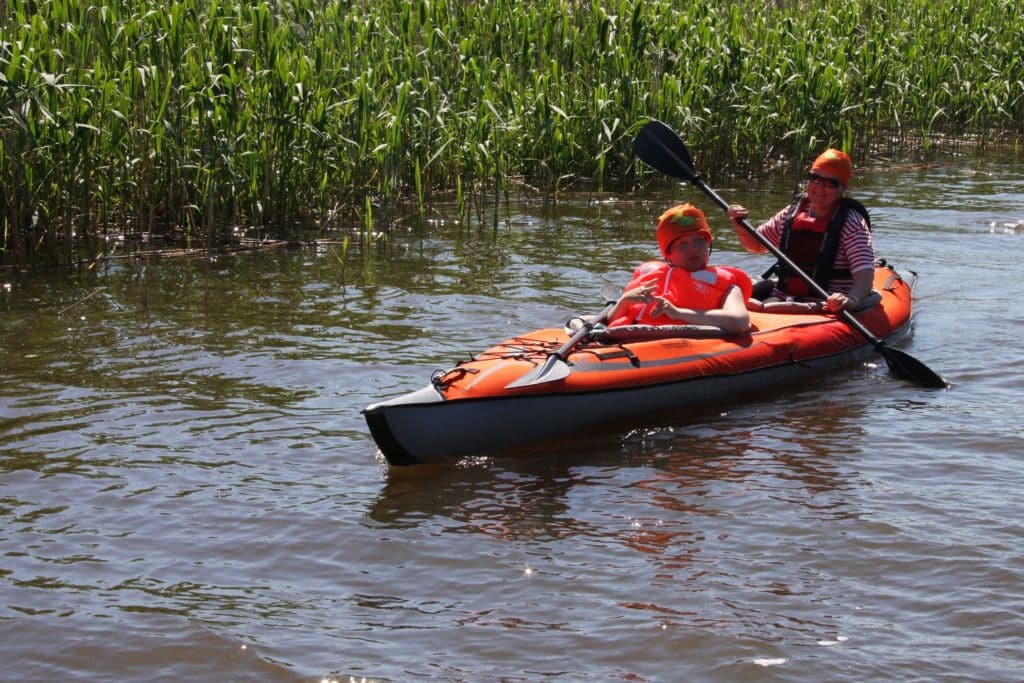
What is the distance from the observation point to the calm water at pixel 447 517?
3674 mm

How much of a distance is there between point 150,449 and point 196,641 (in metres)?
1.75

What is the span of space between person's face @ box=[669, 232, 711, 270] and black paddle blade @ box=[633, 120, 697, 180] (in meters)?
1.63

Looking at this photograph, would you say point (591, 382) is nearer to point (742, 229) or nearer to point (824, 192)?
point (742, 229)

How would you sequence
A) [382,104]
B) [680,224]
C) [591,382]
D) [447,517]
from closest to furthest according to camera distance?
[447,517], [591,382], [680,224], [382,104]

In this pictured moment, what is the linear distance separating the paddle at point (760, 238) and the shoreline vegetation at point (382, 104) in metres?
1.70

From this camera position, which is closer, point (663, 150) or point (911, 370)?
point (911, 370)

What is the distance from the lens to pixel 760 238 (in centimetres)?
692

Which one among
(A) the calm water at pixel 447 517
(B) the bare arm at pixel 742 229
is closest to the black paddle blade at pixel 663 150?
(B) the bare arm at pixel 742 229

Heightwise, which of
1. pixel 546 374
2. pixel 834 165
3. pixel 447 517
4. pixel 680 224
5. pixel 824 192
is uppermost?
pixel 834 165

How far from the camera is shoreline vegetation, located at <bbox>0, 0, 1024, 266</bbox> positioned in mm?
7895

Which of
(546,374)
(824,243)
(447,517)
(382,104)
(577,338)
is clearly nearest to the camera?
(447,517)

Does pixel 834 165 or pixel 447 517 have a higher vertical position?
pixel 834 165

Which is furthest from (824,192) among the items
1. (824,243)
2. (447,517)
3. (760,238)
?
(447,517)

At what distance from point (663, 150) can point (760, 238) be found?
1.10 m
